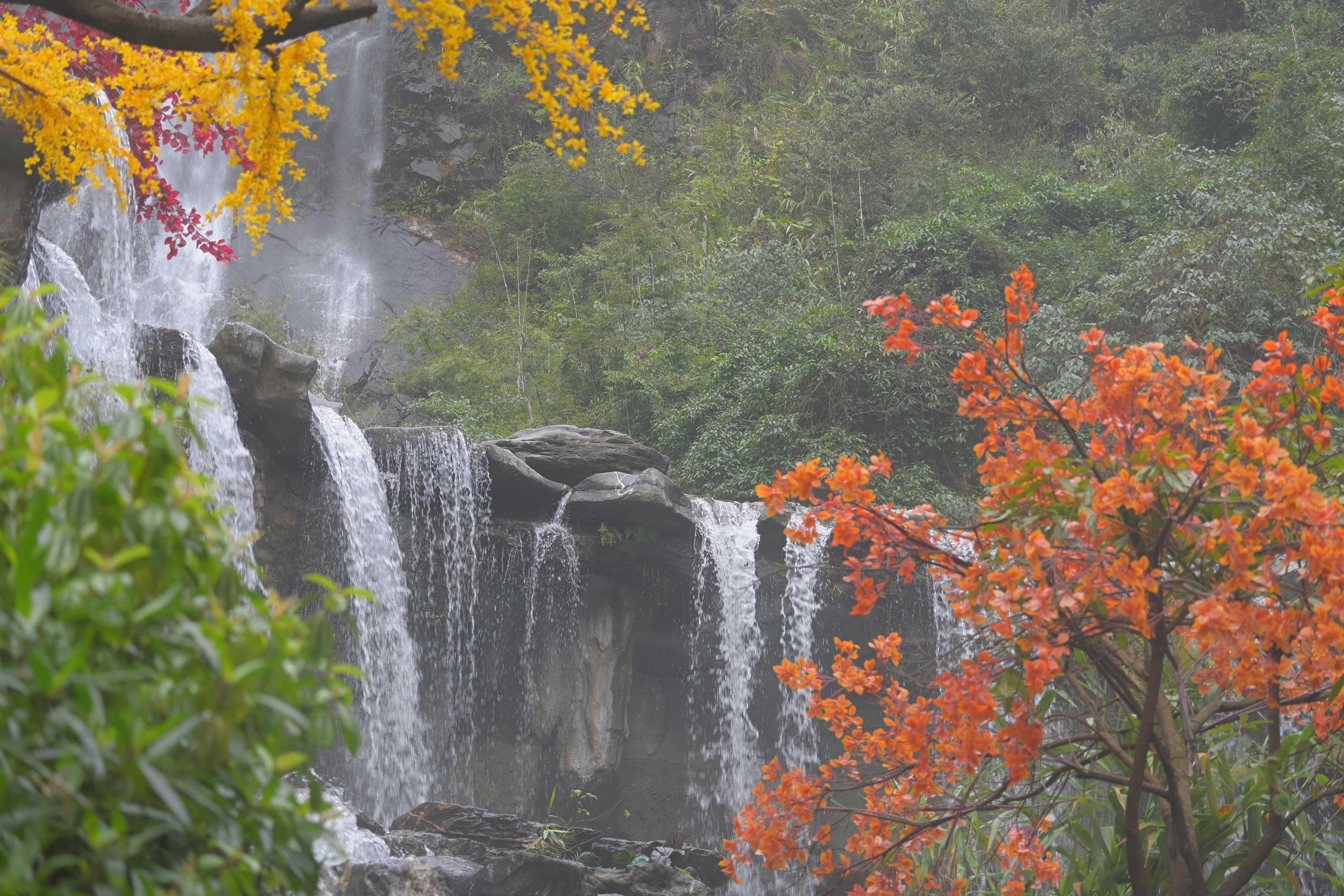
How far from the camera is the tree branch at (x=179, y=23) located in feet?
9.14

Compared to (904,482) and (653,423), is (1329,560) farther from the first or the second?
(653,423)

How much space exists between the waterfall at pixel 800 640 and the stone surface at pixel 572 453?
1.96 m

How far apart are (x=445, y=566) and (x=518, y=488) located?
120cm

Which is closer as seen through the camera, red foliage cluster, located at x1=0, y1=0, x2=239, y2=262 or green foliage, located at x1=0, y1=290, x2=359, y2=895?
green foliage, located at x1=0, y1=290, x2=359, y2=895

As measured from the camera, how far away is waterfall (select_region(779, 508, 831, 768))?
11352 mm

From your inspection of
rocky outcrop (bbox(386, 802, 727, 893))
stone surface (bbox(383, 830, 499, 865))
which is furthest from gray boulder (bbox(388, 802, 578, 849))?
stone surface (bbox(383, 830, 499, 865))

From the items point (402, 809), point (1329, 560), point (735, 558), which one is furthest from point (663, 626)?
point (1329, 560)

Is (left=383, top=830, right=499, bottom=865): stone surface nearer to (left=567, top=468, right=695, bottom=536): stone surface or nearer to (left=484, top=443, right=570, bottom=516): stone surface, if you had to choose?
(left=567, top=468, right=695, bottom=536): stone surface

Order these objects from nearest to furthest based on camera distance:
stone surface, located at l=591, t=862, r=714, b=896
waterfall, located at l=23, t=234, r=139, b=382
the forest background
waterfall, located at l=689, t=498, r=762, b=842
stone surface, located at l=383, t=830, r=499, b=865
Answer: stone surface, located at l=383, t=830, r=499, b=865
stone surface, located at l=591, t=862, r=714, b=896
waterfall, located at l=23, t=234, r=139, b=382
waterfall, located at l=689, t=498, r=762, b=842
the forest background

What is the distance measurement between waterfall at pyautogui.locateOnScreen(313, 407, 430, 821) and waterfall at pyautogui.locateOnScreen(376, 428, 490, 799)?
0.69ft

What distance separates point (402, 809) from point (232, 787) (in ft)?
30.1

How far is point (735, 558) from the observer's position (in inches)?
432

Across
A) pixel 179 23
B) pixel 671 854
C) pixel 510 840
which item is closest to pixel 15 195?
pixel 179 23

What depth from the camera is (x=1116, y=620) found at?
10.5ft
